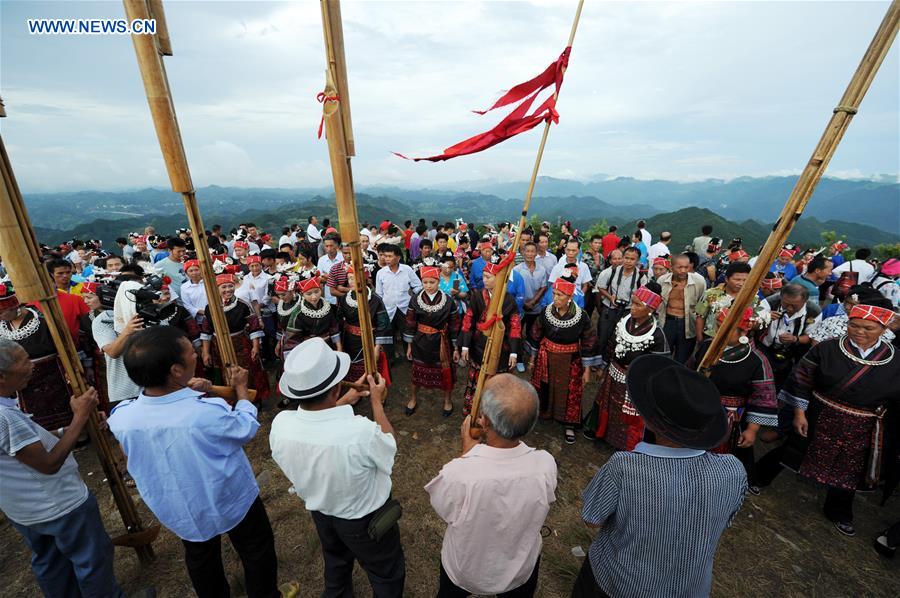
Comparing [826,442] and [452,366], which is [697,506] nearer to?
[826,442]

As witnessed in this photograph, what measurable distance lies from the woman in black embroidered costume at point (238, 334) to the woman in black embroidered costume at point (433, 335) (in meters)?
2.27

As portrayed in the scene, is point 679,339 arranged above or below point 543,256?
below

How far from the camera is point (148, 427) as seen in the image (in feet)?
6.88

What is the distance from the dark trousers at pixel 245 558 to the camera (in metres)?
2.57

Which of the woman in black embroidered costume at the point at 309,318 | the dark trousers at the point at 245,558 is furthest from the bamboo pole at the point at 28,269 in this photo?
the woman in black embroidered costume at the point at 309,318

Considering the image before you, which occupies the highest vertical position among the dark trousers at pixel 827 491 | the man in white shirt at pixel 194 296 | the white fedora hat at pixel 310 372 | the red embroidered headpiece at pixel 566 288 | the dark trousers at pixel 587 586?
the white fedora hat at pixel 310 372

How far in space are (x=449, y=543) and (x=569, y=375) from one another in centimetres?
321

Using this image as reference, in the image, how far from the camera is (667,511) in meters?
1.77

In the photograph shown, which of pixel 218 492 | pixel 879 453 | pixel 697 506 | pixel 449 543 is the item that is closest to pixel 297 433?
pixel 218 492

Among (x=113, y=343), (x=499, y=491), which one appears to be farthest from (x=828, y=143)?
(x=113, y=343)

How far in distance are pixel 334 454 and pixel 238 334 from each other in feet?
12.7

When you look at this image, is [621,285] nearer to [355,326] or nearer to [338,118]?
[355,326]

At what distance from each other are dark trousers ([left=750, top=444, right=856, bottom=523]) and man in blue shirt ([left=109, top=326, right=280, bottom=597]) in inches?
210

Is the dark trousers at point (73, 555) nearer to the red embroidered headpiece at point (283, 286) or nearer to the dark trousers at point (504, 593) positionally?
the dark trousers at point (504, 593)
